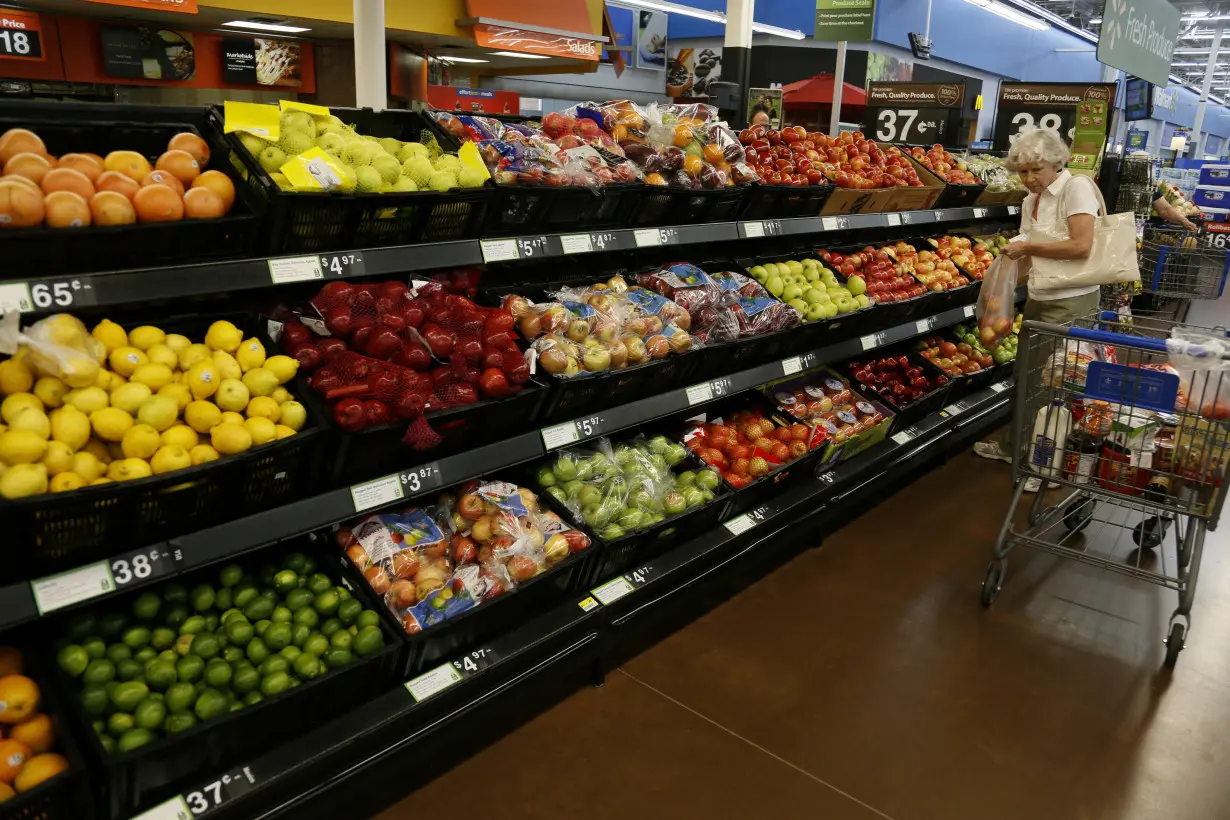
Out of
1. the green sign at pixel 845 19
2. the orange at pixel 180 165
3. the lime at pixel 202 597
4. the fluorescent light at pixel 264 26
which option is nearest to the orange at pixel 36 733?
the lime at pixel 202 597

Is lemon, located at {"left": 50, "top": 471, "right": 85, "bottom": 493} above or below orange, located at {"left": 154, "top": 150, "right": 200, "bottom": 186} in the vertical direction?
below

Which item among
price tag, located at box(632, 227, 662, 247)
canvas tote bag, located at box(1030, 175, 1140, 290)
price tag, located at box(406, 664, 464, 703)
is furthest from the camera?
canvas tote bag, located at box(1030, 175, 1140, 290)

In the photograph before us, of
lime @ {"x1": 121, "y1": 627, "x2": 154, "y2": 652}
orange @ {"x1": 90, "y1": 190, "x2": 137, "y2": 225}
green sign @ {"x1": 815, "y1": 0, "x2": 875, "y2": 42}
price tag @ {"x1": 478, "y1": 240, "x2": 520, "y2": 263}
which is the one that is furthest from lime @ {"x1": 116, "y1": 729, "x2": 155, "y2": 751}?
green sign @ {"x1": 815, "y1": 0, "x2": 875, "y2": 42}

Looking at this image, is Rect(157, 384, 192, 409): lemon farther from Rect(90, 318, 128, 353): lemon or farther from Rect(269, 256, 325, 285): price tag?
Rect(269, 256, 325, 285): price tag

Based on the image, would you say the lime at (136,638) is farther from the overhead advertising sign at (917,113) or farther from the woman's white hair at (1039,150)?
→ the overhead advertising sign at (917,113)

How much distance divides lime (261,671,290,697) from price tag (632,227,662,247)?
1.74 meters

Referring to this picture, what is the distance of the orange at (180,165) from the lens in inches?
76.2

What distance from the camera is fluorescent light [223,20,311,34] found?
20.1ft

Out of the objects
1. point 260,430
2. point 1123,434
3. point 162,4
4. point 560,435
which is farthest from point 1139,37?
point 260,430

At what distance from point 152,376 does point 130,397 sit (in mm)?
85

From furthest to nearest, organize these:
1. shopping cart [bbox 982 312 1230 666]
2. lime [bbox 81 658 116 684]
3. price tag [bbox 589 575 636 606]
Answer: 1. shopping cart [bbox 982 312 1230 666]
2. price tag [bbox 589 575 636 606]
3. lime [bbox 81 658 116 684]

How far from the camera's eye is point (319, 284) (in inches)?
97.7

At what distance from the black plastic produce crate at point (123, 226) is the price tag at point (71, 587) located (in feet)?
1.96

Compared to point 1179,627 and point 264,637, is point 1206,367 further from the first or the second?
point 264,637
